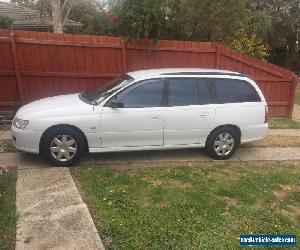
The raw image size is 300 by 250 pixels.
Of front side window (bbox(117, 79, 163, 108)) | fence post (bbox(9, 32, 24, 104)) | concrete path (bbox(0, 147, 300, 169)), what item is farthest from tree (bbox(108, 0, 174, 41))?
concrete path (bbox(0, 147, 300, 169))

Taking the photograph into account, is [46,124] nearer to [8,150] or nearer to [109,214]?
[8,150]

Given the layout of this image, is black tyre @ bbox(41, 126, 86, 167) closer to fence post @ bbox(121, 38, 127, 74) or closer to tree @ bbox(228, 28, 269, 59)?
fence post @ bbox(121, 38, 127, 74)

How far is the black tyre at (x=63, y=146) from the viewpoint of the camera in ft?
22.1

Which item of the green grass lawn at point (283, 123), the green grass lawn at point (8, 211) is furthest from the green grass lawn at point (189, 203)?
the green grass lawn at point (283, 123)

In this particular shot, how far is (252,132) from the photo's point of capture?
7984mm

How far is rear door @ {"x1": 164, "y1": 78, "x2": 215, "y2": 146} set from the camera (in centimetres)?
736

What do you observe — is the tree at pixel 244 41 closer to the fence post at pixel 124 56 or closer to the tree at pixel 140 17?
the tree at pixel 140 17

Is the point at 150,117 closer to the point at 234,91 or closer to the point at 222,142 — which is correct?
the point at 222,142

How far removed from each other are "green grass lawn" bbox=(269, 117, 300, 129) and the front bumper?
21.8ft

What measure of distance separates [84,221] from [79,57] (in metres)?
5.95

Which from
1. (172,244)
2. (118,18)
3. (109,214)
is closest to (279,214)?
(172,244)

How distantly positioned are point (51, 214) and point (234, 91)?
4373 millimetres

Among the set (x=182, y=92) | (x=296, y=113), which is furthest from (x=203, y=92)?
(x=296, y=113)

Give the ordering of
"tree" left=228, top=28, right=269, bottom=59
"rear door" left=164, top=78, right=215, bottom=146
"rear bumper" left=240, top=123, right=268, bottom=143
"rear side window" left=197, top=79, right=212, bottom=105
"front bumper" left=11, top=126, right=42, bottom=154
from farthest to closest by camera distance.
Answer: "tree" left=228, top=28, right=269, bottom=59, "rear bumper" left=240, top=123, right=268, bottom=143, "rear side window" left=197, top=79, right=212, bottom=105, "rear door" left=164, top=78, right=215, bottom=146, "front bumper" left=11, top=126, right=42, bottom=154
